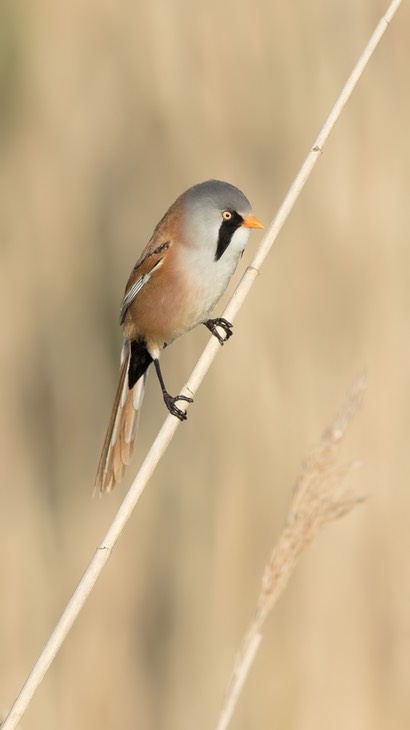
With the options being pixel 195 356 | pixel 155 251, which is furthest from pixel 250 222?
pixel 195 356

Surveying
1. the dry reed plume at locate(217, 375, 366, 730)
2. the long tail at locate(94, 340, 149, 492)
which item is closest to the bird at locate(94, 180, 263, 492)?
the long tail at locate(94, 340, 149, 492)

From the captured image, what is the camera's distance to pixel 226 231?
8.71 feet

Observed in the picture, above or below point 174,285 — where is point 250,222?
above

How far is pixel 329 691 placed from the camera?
344cm

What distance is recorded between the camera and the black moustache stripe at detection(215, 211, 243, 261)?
2.63m

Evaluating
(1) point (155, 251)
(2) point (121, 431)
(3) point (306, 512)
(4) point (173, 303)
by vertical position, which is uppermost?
(1) point (155, 251)

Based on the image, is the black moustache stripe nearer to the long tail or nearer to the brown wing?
the brown wing

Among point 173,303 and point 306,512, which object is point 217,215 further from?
point 306,512

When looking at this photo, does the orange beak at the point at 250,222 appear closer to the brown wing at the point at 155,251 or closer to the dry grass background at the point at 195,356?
the brown wing at the point at 155,251

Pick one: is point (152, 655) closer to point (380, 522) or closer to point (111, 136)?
point (380, 522)

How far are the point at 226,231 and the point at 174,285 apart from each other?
219 mm

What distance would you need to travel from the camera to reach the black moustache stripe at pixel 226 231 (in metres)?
2.63

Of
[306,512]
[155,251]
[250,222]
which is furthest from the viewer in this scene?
[155,251]

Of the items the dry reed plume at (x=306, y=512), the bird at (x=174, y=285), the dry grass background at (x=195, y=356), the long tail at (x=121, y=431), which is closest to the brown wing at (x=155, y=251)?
the bird at (x=174, y=285)
